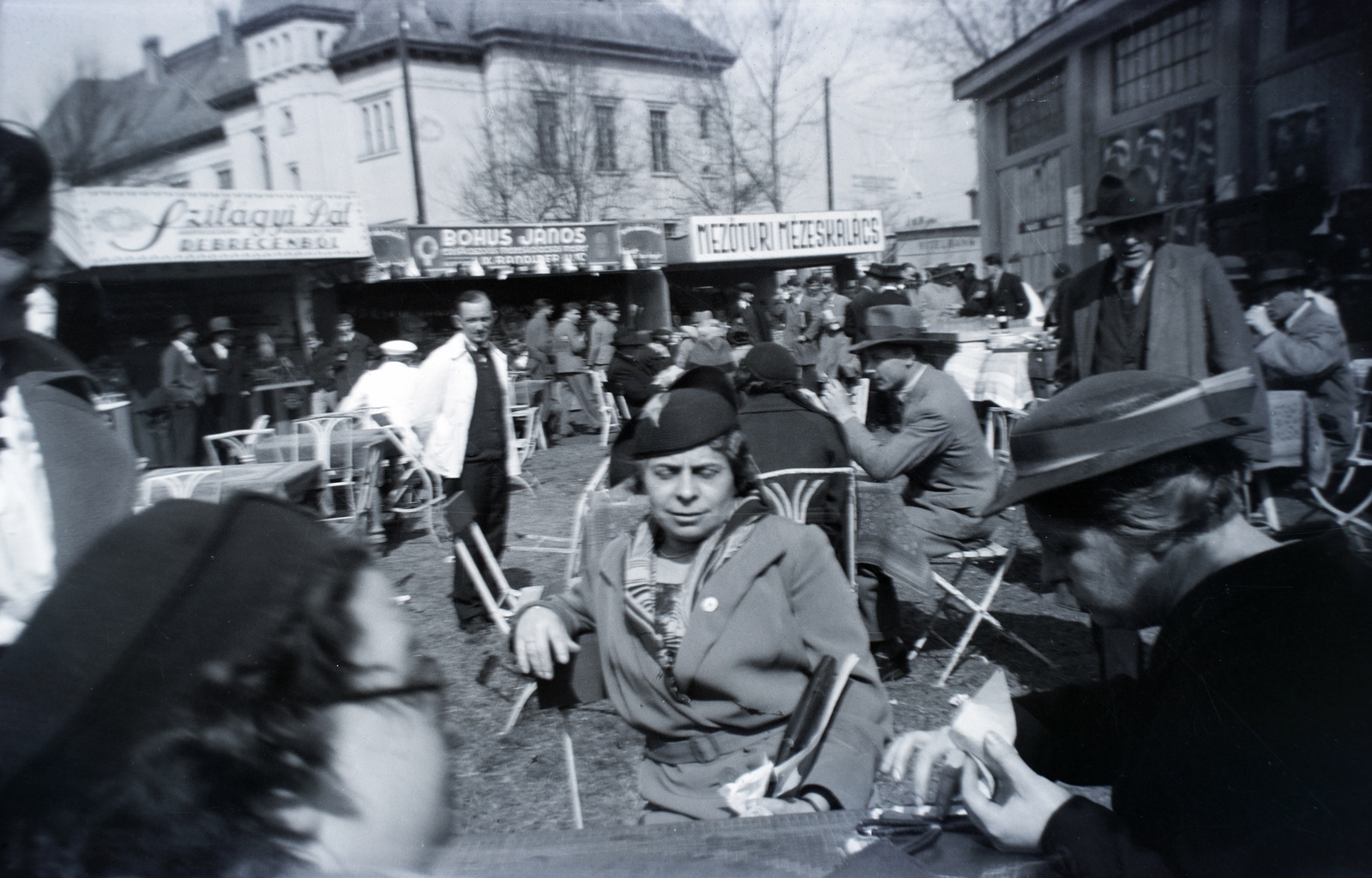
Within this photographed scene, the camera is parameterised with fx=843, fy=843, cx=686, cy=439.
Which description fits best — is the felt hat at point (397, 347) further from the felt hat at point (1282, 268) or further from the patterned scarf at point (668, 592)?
the felt hat at point (1282, 268)

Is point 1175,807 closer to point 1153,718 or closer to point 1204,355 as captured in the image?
point 1153,718

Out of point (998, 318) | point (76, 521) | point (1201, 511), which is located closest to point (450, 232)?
point (76, 521)

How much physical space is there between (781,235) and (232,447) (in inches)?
45.9

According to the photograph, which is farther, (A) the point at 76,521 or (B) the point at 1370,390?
(B) the point at 1370,390

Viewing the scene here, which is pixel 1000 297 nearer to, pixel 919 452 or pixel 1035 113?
pixel 919 452

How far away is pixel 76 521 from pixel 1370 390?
15.3 ft

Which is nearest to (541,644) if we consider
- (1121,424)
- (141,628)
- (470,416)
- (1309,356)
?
(141,628)

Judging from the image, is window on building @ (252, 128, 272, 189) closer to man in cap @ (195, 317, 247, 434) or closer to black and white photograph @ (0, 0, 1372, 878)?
black and white photograph @ (0, 0, 1372, 878)

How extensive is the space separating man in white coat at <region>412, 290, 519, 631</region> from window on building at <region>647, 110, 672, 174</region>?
199cm

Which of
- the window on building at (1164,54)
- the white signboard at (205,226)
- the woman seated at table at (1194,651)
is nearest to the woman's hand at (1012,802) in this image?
the woman seated at table at (1194,651)

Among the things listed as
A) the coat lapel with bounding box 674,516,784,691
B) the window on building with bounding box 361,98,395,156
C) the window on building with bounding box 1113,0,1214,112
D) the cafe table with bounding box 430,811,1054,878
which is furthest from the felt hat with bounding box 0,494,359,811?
the window on building with bounding box 1113,0,1214,112

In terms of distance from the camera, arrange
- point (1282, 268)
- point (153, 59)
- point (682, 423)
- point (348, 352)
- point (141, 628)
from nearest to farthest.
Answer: point (141, 628) < point (153, 59) < point (682, 423) < point (348, 352) < point (1282, 268)

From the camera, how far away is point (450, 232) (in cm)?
152

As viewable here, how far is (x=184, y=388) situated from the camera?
1.35 metres
